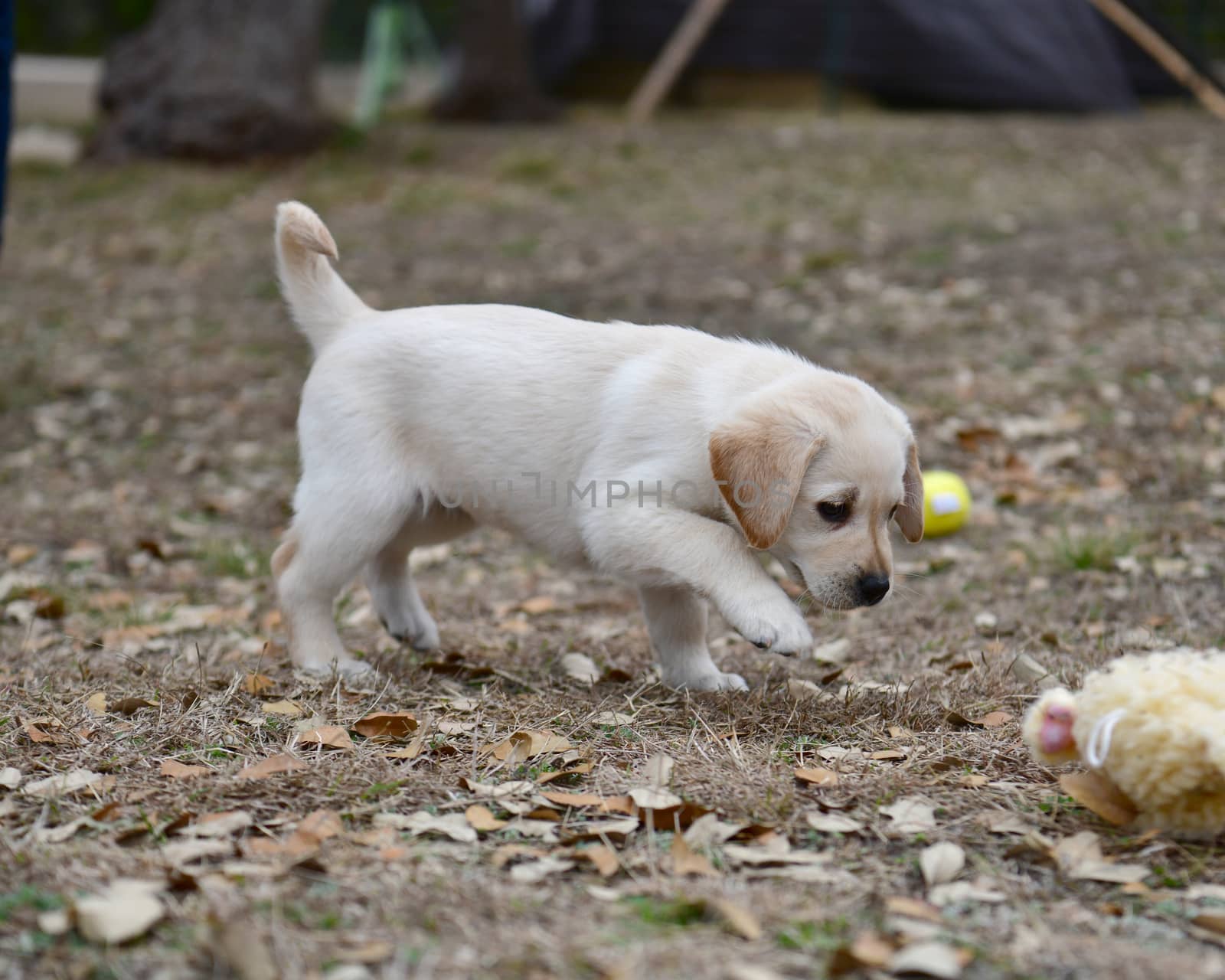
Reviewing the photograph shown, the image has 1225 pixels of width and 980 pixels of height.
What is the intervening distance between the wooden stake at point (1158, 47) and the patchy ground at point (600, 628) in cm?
235

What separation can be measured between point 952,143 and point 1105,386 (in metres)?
5.71

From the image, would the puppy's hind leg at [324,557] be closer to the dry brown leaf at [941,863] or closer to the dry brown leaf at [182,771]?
the dry brown leaf at [182,771]

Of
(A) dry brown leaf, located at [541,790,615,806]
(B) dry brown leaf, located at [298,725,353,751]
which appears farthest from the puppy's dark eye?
(B) dry brown leaf, located at [298,725,353,751]

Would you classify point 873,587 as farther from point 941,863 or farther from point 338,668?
point 338,668

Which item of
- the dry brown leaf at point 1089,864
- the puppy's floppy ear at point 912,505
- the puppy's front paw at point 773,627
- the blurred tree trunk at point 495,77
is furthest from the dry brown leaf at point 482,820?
the blurred tree trunk at point 495,77

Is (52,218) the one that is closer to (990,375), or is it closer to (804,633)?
(990,375)

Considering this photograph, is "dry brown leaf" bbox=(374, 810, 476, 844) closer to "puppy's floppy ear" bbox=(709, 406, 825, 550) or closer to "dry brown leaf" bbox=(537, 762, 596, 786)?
"dry brown leaf" bbox=(537, 762, 596, 786)

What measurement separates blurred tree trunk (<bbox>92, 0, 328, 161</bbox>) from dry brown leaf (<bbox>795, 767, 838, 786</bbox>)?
959cm

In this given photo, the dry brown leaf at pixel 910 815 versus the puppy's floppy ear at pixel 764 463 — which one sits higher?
the puppy's floppy ear at pixel 764 463

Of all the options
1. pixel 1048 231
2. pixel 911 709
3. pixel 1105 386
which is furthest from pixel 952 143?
pixel 911 709

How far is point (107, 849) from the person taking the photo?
2.42 meters

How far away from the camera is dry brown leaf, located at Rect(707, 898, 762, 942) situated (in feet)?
6.93

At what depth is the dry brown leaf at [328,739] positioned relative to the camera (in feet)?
9.73

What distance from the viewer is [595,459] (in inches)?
130
